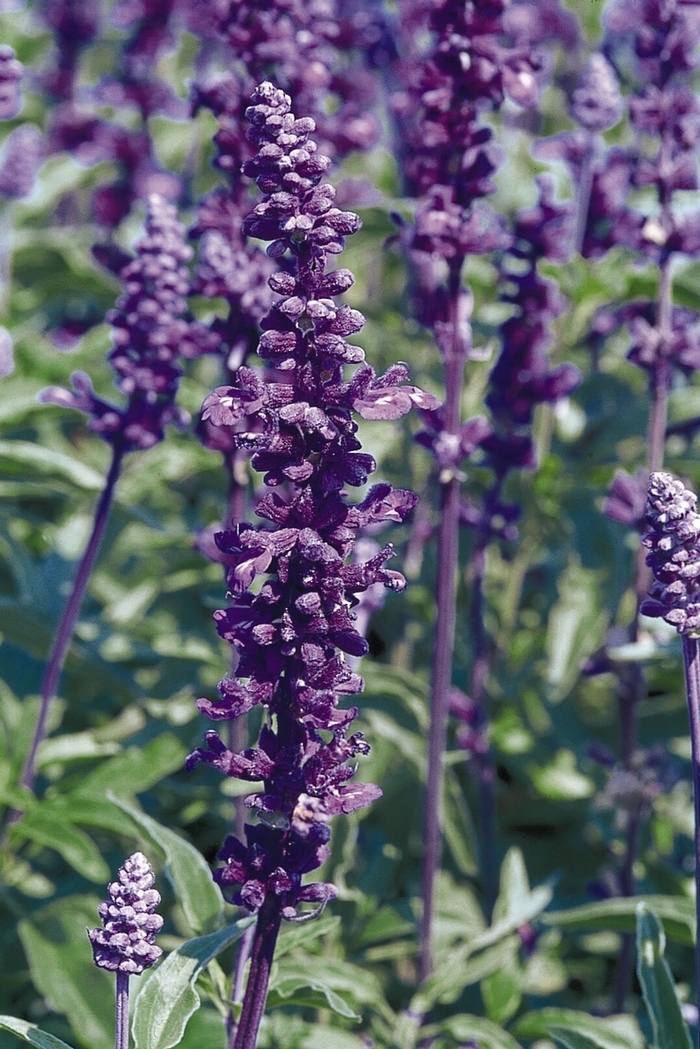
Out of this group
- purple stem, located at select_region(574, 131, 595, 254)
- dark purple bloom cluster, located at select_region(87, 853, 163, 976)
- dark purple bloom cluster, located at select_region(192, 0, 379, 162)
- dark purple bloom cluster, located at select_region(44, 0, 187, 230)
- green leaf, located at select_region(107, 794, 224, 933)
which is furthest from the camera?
dark purple bloom cluster, located at select_region(44, 0, 187, 230)

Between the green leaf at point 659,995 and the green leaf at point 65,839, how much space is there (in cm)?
144

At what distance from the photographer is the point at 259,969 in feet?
7.88

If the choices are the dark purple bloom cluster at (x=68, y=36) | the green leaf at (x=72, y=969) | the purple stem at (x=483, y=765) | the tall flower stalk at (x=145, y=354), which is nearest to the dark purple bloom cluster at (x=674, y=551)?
the tall flower stalk at (x=145, y=354)

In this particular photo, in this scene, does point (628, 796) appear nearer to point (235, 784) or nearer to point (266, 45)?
point (235, 784)

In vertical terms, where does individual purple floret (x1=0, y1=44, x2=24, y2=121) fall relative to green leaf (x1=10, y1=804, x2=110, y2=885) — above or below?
above

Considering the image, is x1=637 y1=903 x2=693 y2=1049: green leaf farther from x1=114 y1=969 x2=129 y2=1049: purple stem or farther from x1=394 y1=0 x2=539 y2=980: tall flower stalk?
x1=114 y1=969 x2=129 y2=1049: purple stem

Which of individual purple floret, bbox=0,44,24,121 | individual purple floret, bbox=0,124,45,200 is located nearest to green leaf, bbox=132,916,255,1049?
individual purple floret, bbox=0,44,24,121

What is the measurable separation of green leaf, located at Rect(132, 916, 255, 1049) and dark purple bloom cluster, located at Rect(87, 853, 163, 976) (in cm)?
15

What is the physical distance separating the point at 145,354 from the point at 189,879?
143cm

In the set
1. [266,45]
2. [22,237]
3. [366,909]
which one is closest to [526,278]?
[266,45]

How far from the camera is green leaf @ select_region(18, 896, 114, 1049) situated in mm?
3482

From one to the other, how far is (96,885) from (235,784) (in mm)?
947

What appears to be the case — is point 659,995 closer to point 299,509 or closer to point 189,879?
point 189,879

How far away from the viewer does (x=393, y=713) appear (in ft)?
13.6
